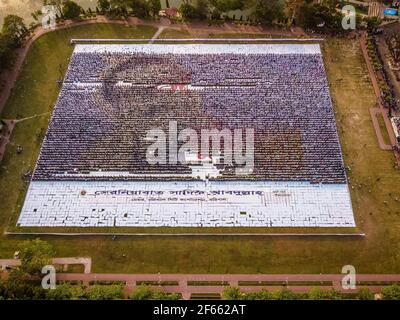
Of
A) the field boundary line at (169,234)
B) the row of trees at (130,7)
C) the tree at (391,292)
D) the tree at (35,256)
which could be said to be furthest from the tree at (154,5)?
the tree at (391,292)

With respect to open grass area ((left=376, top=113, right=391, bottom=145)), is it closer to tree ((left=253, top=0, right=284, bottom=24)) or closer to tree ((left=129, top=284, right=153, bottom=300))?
tree ((left=253, top=0, right=284, bottom=24))

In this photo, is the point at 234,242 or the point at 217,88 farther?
the point at 217,88

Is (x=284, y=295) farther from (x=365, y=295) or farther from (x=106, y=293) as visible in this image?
(x=106, y=293)

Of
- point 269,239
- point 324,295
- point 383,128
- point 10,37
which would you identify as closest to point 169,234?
point 269,239

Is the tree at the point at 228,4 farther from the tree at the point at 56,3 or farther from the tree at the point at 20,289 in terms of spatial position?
the tree at the point at 20,289

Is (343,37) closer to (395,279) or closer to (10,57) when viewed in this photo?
(395,279)
